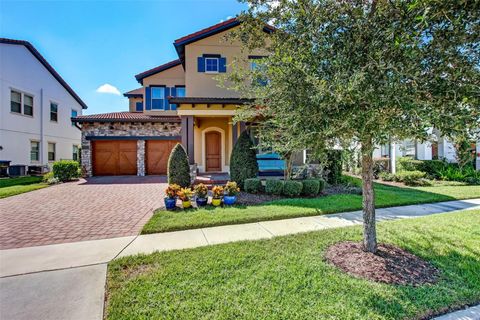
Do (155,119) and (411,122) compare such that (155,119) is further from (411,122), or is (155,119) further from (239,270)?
(411,122)

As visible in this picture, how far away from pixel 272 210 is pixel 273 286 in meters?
3.60

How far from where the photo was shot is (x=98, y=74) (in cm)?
1581

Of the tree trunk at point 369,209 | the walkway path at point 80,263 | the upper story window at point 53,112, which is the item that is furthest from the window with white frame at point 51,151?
the tree trunk at point 369,209

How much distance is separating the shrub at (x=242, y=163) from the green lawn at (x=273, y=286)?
4861 mm

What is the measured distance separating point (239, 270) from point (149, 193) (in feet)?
23.0

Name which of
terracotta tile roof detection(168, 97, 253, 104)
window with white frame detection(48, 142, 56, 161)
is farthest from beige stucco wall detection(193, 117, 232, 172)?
window with white frame detection(48, 142, 56, 161)

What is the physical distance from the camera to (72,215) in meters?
6.20

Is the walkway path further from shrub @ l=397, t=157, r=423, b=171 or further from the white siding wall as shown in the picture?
the white siding wall

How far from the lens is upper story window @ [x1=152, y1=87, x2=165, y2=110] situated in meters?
15.7

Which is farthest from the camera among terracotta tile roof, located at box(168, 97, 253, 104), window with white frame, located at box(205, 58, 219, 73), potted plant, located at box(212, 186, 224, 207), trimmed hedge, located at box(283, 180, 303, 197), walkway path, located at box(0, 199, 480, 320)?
window with white frame, located at box(205, 58, 219, 73)

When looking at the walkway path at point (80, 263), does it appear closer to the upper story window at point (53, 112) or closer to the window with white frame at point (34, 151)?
the window with white frame at point (34, 151)

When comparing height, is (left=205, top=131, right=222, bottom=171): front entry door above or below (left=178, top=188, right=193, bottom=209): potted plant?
above

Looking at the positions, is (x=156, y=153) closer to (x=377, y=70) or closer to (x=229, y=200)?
(x=229, y=200)

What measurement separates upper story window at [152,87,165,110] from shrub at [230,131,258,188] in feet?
30.4
